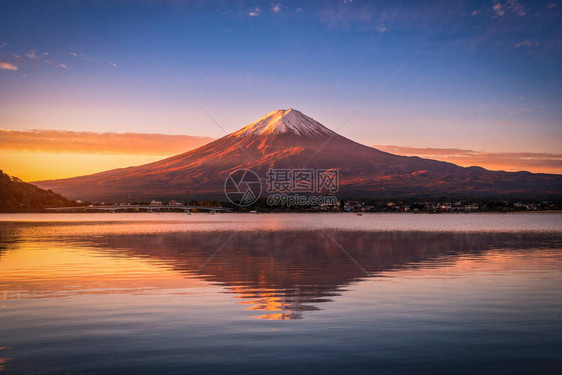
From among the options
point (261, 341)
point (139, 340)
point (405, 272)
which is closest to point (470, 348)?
point (261, 341)

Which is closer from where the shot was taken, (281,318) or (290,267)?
(281,318)

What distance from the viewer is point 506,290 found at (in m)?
20.3

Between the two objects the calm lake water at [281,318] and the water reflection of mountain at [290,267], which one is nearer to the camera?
the calm lake water at [281,318]

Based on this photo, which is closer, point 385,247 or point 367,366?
point 367,366

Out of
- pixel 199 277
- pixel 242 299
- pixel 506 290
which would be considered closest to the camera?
pixel 242 299

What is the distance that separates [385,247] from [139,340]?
32916 millimetres

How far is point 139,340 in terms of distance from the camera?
1252cm

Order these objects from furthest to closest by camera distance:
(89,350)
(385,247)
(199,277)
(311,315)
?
(385,247) < (199,277) < (311,315) < (89,350)

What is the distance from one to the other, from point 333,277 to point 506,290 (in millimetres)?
7226

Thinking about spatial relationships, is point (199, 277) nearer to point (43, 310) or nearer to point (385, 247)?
point (43, 310)

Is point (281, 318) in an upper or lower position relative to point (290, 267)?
upper

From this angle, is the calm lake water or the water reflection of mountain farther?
the water reflection of mountain

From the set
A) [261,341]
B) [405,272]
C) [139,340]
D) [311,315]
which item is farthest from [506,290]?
[139,340]

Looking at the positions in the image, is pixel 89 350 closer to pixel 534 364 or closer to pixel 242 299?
pixel 242 299
